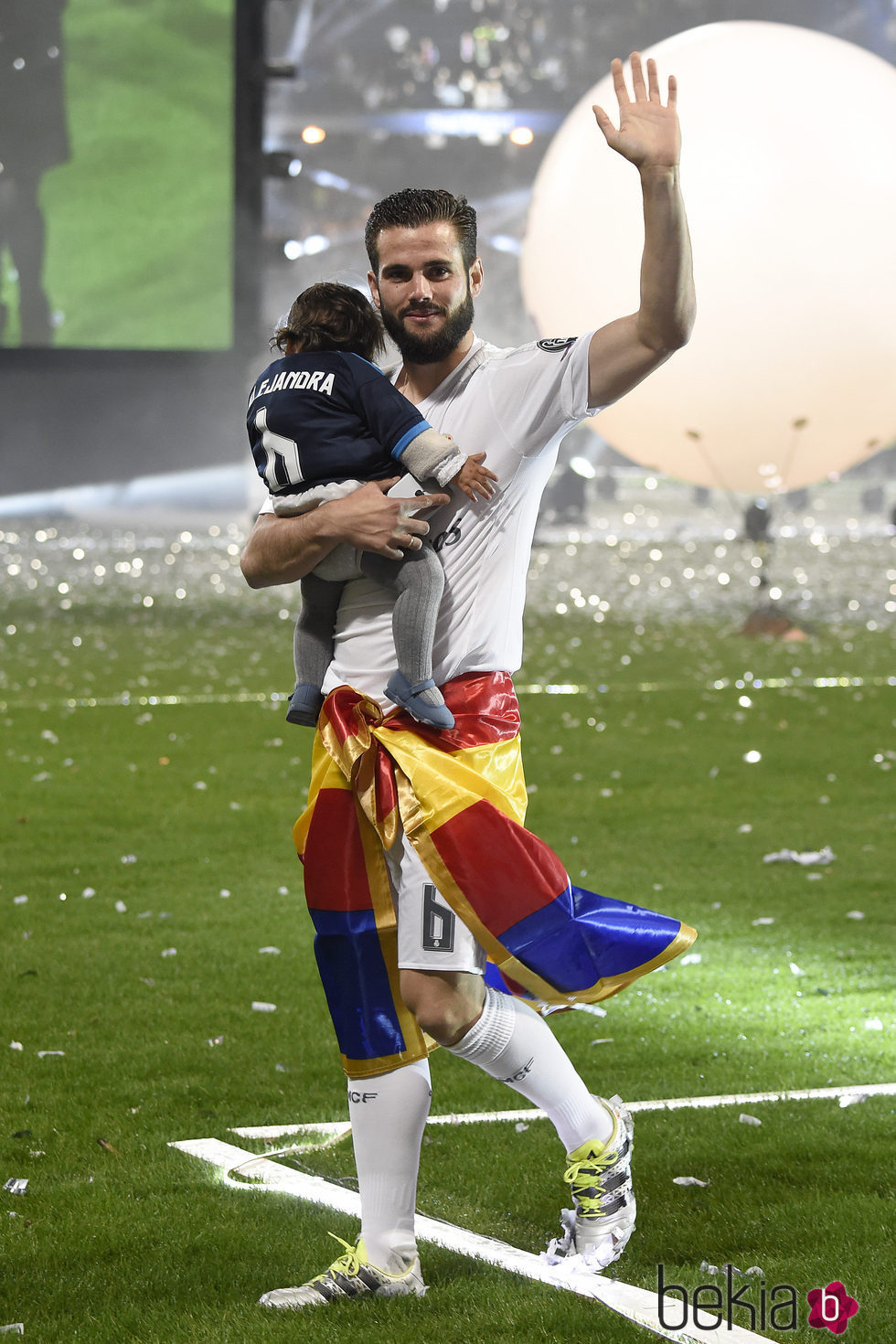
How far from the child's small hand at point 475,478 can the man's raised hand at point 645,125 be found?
0.62 m

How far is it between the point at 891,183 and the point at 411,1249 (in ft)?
29.6

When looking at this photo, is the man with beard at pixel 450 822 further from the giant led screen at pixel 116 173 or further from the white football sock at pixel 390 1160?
the giant led screen at pixel 116 173

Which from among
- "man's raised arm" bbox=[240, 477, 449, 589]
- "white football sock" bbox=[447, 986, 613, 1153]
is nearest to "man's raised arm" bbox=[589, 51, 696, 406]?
"man's raised arm" bbox=[240, 477, 449, 589]

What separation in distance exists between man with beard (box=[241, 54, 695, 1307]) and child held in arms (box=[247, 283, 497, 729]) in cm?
6

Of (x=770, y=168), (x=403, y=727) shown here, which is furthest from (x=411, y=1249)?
(x=770, y=168)

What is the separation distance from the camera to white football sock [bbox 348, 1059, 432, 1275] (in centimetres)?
335

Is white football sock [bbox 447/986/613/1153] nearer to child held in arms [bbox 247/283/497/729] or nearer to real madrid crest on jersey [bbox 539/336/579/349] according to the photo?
child held in arms [bbox 247/283/497/729]

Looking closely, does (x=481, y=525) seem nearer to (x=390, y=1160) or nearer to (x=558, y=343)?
(x=558, y=343)

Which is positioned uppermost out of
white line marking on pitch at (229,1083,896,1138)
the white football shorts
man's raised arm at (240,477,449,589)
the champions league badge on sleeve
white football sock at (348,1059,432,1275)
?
the champions league badge on sleeve

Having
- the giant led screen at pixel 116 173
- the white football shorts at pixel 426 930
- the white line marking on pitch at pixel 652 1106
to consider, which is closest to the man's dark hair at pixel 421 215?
the white football shorts at pixel 426 930

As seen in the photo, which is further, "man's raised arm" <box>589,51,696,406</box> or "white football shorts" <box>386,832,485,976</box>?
"white football shorts" <box>386,832,485,976</box>

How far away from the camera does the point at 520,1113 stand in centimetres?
462

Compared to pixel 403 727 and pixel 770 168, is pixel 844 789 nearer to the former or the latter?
pixel 770 168

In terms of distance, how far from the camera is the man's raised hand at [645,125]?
305 centimetres
